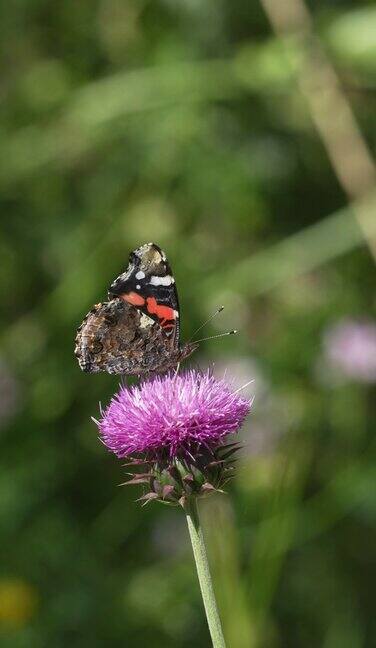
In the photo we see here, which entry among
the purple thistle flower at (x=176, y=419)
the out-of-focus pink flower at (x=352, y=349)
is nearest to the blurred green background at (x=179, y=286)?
the out-of-focus pink flower at (x=352, y=349)

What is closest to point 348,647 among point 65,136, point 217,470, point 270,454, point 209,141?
point 270,454

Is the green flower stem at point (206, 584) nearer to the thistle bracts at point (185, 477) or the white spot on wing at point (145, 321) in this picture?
the thistle bracts at point (185, 477)

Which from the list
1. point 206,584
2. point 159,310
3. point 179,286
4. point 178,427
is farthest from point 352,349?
point 206,584

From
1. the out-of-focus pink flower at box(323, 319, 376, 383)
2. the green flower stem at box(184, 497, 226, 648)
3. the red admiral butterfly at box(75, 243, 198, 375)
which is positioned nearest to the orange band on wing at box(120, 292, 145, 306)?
the red admiral butterfly at box(75, 243, 198, 375)

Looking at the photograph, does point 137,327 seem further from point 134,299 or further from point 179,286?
point 179,286

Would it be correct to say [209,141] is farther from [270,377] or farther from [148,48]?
[270,377]

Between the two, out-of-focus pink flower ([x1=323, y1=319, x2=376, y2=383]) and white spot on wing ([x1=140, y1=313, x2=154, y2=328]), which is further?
out-of-focus pink flower ([x1=323, y1=319, x2=376, y2=383])

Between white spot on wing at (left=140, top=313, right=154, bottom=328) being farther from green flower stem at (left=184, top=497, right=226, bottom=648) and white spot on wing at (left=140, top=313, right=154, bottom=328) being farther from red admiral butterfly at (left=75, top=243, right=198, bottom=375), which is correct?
green flower stem at (left=184, top=497, right=226, bottom=648)
